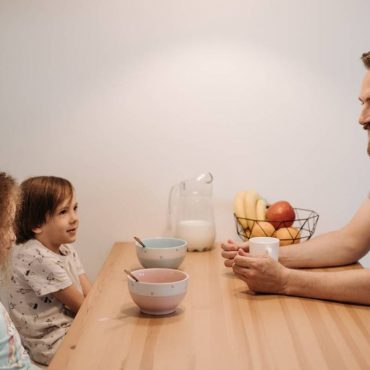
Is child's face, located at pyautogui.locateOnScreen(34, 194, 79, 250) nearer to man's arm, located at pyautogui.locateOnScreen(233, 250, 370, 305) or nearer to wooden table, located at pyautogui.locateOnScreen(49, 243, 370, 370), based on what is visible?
wooden table, located at pyautogui.locateOnScreen(49, 243, 370, 370)

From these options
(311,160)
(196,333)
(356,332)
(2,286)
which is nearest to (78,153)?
(2,286)

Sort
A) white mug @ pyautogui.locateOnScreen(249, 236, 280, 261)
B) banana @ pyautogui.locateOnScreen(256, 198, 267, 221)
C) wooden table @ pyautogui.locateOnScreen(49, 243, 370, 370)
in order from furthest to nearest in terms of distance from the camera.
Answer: banana @ pyautogui.locateOnScreen(256, 198, 267, 221)
white mug @ pyautogui.locateOnScreen(249, 236, 280, 261)
wooden table @ pyautogui.locateOnScreen(49, 243, 370, 370)

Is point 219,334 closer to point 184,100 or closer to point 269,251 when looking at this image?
point 269,251

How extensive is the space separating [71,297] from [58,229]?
25 centimetres

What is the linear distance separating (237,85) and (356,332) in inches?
47.1

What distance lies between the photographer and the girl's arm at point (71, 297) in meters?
1.73

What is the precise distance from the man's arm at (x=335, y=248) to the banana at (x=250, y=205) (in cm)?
24

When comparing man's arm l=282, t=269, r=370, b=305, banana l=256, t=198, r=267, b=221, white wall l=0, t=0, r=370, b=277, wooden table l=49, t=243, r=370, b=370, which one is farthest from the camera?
white wall l=0, t=0, r=370, b=277

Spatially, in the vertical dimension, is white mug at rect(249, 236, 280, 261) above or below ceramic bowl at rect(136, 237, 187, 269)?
above

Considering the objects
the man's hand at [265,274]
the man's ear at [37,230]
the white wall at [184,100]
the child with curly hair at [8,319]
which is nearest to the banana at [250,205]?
the white wall at [184,100]

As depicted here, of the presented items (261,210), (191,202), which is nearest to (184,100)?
(191,202)

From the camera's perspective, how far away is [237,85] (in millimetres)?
2156

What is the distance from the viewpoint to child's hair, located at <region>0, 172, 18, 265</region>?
146cm

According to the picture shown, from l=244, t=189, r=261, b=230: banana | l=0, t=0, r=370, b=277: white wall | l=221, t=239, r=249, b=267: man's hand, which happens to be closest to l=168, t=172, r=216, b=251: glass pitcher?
l=0, t=0, r=370, b=277: white wall
